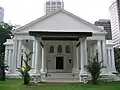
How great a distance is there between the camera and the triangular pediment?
2342 cm

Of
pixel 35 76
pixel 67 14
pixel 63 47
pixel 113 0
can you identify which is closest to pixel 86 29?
pixel 67 14

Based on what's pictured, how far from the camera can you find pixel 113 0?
8612cm

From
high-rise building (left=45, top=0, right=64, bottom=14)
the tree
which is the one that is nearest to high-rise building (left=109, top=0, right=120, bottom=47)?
high-rise building (left=45, top=0, right=64, bottom=14)

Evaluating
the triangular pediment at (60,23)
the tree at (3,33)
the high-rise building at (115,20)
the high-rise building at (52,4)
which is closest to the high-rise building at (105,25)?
the high-rise building at (115,20)

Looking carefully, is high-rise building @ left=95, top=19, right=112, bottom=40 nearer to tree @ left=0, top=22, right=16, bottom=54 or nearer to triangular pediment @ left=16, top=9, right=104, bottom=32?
tree @ left=0, top=22, right=16, bottom=54

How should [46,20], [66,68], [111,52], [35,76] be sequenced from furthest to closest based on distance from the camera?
1. [111,52]
2. [66,68]
3. [46,20]
4. [35,76]

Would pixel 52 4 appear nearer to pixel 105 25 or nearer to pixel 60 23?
pixel 105 25

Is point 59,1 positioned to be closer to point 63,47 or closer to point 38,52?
point 63,47

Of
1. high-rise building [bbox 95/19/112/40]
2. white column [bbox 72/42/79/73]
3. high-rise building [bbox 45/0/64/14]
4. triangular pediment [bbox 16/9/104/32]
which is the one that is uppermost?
high-rise building [bbox 45/0/64/14]

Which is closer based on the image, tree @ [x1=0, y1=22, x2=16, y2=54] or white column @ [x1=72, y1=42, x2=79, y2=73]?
white column @ [x1=72, y1=42, x2=79, y2=73]

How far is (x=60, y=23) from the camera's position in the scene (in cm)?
2367

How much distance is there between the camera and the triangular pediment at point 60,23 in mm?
23422

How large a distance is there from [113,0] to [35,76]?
267ft

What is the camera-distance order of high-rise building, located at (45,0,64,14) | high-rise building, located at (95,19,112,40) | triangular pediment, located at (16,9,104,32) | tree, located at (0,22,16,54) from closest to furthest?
triangular pediment, located at (16,9,104,32), tree, located at (0,22,16,54), high-rise building, located at (95,19,112,40), high-rise building, located at (45,0,64,14)
